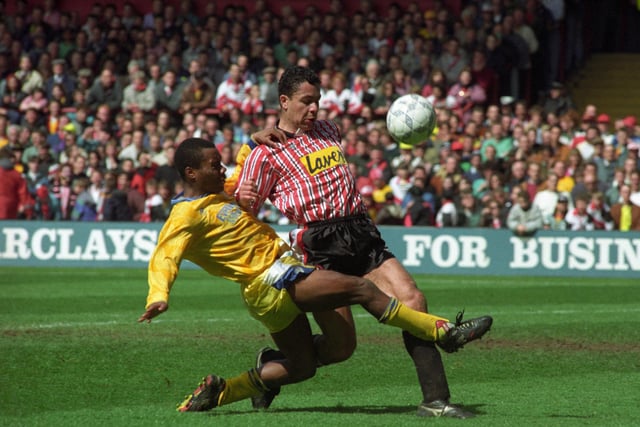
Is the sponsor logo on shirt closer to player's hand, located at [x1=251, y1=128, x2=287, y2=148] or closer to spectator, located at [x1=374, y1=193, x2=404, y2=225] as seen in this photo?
player's hand, located at [x1=251, y1=128, x2=287, y2=148]

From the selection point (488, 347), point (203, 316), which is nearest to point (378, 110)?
point (203, 316)

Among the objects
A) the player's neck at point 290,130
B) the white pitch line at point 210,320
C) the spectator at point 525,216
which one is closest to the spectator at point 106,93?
the spectator at point 525,216

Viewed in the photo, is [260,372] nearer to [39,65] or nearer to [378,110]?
[378,110]

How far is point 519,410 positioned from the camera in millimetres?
7441

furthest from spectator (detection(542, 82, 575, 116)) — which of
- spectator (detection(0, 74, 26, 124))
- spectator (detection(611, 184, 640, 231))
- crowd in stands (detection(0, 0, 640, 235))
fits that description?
spectator (detection(0, 74, 26, 124))

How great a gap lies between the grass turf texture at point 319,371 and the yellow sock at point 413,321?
53 centimetres

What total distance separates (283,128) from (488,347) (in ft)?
13.7

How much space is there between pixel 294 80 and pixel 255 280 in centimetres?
135

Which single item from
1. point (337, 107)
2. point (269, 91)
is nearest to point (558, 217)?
point (337, 107)

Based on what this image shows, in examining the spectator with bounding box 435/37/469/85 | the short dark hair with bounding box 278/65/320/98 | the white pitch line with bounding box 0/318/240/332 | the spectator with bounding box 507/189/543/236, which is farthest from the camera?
the spectator with bounding box 435/37/469/85

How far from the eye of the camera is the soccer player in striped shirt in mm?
7266

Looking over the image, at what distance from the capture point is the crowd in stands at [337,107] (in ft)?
66.2

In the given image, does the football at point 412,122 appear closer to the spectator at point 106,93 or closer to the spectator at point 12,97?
the spectator at point 106,93

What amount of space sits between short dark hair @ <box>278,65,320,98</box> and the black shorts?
0.89 m
